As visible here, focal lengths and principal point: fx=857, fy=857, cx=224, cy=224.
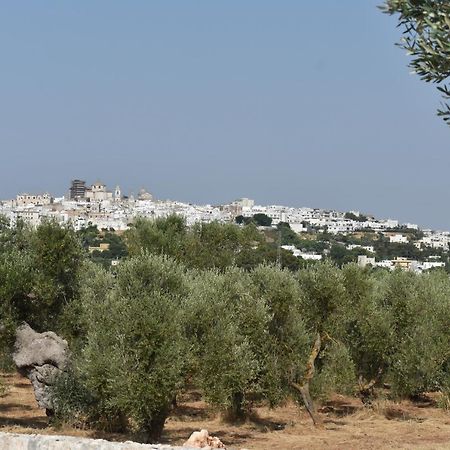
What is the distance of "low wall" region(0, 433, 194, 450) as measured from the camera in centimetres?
1350

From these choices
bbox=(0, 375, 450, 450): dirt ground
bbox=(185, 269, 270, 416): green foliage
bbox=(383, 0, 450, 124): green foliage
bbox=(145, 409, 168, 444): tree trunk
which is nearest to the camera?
bbox=(383, 0, 450, 124): green foliage

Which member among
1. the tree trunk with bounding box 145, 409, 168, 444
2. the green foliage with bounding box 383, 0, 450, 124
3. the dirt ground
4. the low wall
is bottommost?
the dirt ground

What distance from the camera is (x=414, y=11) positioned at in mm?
12664

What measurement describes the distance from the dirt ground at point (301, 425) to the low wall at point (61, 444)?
295 inches

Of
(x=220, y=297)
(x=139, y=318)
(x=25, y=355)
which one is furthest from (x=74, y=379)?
(x=220, y=297)

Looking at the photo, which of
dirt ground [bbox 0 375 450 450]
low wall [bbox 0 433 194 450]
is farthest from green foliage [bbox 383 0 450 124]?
A: dirt ground [bbox 0 375 450 450]

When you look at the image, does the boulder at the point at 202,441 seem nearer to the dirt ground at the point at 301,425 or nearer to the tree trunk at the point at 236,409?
the dirt ground at the point at 301,425

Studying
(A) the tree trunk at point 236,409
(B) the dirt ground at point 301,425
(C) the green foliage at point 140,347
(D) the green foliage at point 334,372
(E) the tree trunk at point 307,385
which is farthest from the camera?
(D) the green foliage at point 334,372

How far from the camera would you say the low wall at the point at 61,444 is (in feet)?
44.3

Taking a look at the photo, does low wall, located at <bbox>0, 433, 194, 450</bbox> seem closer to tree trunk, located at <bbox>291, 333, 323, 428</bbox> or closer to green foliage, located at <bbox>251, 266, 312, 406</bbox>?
green foliage, located at <bbox>251, 266, 312, 406</bbox>

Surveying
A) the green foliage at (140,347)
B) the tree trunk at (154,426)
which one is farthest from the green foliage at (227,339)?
the tree trunk at (154,426)

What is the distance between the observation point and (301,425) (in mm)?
27125

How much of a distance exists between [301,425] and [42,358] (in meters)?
8.75

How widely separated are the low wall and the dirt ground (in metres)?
7.48
